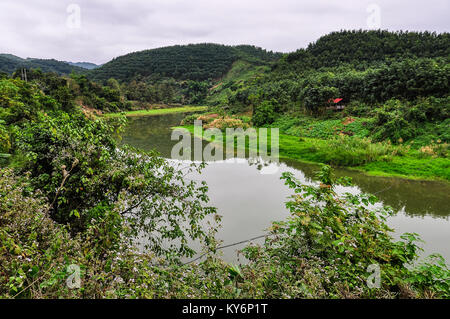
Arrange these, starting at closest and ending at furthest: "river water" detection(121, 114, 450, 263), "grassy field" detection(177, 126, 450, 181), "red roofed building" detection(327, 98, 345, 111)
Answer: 1. "river water" detection(121, 114, 450, 263)
2. "grassy field" detection(177, 126, 450, 181)
3. "red roofed building" detection(327, 98, 345, 111)

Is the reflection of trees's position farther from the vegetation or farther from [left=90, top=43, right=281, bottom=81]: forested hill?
[left=90, top=43, right=281, bottom=81]: forested hill

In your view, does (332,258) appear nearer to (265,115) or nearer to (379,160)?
Result: (379,160)

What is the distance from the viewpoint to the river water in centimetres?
888

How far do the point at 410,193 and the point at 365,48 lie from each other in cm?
5013

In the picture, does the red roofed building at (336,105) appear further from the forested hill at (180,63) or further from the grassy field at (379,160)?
the forested hill at (180,63)

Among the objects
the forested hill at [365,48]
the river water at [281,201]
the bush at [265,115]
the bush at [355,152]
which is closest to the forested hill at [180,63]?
the forested hill at [365,48]

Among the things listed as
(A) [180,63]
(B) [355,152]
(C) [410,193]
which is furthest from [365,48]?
(A) [180,63]

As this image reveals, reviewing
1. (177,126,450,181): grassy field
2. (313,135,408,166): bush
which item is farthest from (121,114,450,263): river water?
(313,135,408,166): bush

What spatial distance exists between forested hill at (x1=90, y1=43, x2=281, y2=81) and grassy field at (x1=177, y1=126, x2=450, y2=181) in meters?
112

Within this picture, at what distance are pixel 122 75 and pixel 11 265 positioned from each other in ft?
445

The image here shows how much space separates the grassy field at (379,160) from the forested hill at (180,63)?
112 m

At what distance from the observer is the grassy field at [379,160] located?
49.1 feet
